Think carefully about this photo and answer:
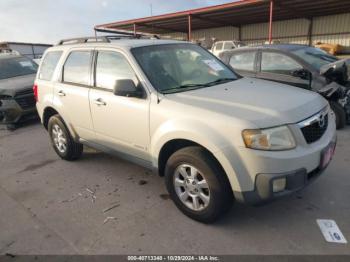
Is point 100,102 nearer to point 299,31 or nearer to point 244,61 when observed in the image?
point 244,61

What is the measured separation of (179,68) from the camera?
11.7 feet

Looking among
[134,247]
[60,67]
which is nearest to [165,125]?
[134,247]

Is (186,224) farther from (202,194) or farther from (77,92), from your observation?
(77,92)

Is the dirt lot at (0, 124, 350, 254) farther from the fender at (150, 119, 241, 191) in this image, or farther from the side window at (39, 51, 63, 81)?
the side window at (39, 51, 63, 81)

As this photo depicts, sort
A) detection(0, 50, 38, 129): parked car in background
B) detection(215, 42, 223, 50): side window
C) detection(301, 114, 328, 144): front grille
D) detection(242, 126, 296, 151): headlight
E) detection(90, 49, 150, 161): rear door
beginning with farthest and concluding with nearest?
detection(215, 42, 223, 50): side window, detection(0, 50, 38, 129): parked car in background, detection(90, 49, 150, 161): rear door, detection(301, 114, 328, 144): front grille, detection(242, 126, 296, 151): headlight

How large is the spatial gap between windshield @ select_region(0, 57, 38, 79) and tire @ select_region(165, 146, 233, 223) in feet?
23.6

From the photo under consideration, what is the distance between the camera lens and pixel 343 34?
73.3 ft

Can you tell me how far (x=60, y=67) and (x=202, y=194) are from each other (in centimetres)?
300

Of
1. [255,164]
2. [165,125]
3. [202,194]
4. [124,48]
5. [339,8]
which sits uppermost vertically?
[339,8]

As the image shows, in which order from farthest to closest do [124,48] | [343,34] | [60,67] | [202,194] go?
[343,34], [60,67], [124,48], [202,194]

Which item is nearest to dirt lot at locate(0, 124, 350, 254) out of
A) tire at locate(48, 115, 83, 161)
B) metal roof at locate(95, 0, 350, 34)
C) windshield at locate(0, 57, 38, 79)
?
tire at locate(48, 115, 83, 161)

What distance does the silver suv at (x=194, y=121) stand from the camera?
2.46 meters

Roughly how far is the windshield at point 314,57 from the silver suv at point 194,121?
2.72m

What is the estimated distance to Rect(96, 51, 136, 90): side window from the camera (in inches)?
134
